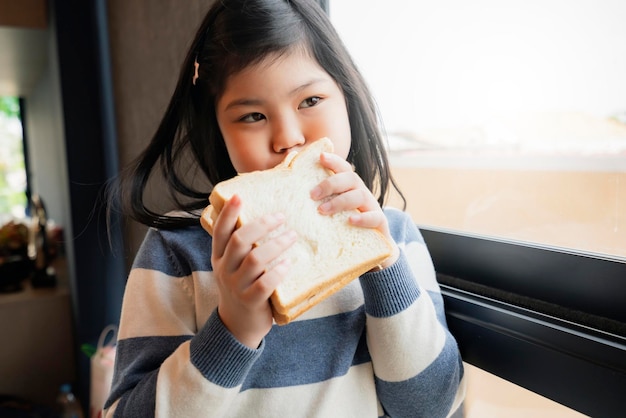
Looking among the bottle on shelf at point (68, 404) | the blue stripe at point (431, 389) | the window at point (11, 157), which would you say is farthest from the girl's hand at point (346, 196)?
the window at point (11, 157)

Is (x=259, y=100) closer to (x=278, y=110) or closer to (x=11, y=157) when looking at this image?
(x=278, y=110)

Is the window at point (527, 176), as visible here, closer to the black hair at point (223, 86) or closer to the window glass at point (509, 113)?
the window glass at point (509, 113)

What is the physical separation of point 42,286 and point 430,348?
234cm

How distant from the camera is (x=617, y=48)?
600 mm

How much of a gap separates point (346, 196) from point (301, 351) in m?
0.26

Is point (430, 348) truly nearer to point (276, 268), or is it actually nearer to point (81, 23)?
point (276, 268)

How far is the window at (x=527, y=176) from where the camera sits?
609 millimetres

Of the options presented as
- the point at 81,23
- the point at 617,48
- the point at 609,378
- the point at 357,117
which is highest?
the point at 81,23

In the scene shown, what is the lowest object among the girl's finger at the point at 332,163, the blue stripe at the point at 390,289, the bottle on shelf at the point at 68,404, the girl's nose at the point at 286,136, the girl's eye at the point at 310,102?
the bottle on shelf at the point at 68,404

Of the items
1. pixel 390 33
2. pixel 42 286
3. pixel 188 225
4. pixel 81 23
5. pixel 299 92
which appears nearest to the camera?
pixel 299 92

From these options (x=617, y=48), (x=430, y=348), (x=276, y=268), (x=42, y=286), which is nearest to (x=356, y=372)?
(x=430, y=348)

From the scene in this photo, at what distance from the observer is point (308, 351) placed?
71cm

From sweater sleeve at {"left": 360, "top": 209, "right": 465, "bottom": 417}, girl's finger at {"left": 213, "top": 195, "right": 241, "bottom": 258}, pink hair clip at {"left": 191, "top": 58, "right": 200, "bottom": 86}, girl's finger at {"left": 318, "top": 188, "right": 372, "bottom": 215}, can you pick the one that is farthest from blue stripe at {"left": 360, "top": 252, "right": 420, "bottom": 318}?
pink hair clip at {"left": 191, "top": 58, "right": 200, "bottom": 86}

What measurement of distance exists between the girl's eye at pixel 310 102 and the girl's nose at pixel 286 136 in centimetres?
3
